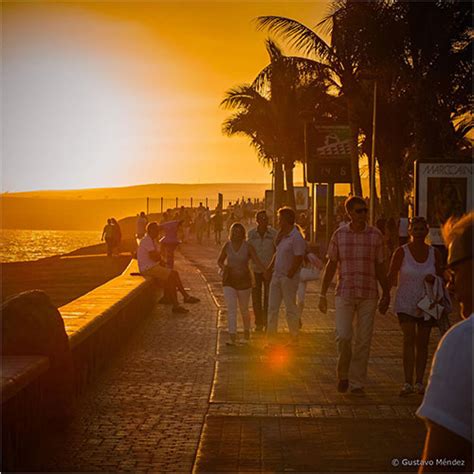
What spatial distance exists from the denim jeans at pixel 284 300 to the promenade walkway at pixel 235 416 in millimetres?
320

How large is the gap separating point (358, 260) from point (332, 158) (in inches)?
1073

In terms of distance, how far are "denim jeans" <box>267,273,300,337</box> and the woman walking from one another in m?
2.99

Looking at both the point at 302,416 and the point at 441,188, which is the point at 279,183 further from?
the point at 302,416

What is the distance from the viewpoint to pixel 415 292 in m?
9.27

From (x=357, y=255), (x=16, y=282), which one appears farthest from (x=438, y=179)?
(x=16, y=282)

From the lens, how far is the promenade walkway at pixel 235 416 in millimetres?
6695

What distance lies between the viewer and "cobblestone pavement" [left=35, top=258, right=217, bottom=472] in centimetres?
671

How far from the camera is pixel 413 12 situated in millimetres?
28359

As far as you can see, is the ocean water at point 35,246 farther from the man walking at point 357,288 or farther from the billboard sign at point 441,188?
the man walking at point 357,288

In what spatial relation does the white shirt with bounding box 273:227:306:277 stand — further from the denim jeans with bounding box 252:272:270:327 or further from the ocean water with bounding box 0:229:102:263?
the ocean water with bounding box 0:229:102:263

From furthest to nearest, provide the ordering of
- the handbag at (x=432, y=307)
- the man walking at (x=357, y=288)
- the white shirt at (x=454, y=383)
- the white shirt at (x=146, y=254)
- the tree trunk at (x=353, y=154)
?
1. the tree trunk at (x=353, y=154)
2. the white shirt at (x=146, y=254)
3. the man walking at (x=357, y=288)
4. the handbag at (x=432, y=307)
5. the white shirt at (x=454, y=383)

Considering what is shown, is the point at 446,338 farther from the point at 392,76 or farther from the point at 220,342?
the point at 392,76

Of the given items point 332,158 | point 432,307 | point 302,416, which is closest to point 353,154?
point 332,158

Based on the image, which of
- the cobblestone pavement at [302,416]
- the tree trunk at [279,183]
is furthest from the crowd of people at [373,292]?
the tree trunk at [279,183]
